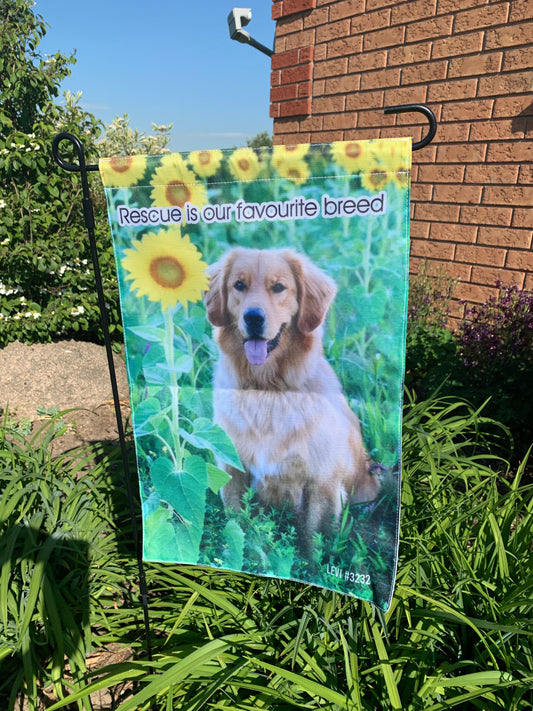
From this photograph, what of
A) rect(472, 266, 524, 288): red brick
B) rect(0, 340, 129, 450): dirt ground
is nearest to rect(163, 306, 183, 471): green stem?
rect(0, 340, 129, 450): dirt ground

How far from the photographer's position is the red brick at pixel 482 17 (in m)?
3.69

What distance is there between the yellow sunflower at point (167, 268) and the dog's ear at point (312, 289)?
28 cm

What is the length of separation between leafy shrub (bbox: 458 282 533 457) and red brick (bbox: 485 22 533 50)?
5.94ft

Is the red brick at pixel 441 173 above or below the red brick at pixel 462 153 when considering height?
below

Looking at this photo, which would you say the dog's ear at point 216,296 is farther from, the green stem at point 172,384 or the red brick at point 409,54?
the red brick at point 409,54

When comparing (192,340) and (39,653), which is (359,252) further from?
(39,653)

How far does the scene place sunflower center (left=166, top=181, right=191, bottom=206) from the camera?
1381 millimetres

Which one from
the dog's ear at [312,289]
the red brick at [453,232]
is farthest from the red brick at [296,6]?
the dog's ear at [312,289]

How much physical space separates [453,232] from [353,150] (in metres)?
3.42

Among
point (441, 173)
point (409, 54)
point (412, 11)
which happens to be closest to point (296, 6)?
point (412, 11)

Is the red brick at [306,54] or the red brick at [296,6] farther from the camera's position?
the red brick at [306,54]

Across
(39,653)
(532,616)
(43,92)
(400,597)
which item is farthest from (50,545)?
(43,92)

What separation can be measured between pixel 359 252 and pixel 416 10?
4.14 meters

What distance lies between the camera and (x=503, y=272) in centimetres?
396
